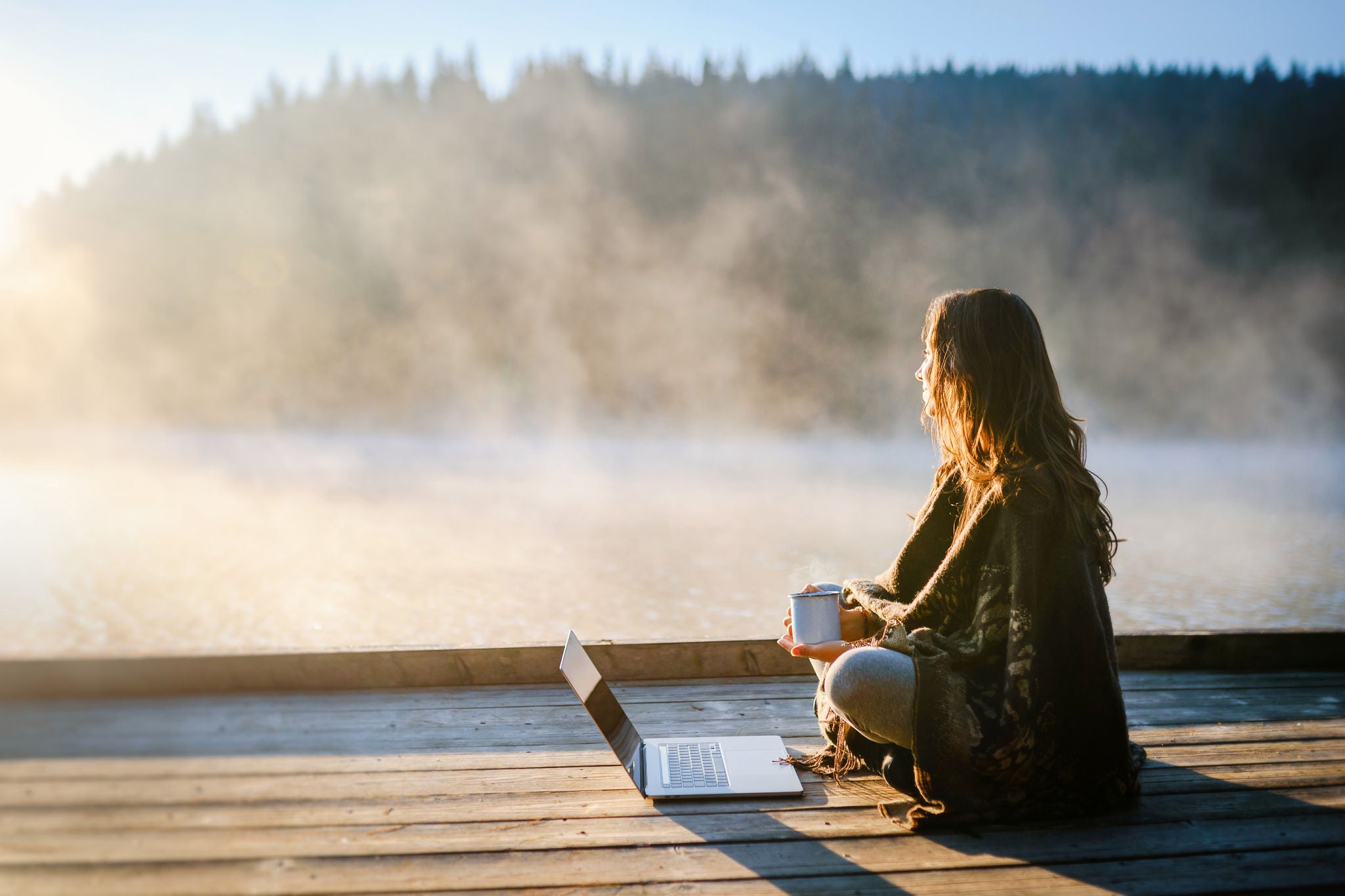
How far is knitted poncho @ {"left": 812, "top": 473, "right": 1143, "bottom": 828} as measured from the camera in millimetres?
1154

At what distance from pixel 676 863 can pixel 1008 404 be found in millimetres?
824

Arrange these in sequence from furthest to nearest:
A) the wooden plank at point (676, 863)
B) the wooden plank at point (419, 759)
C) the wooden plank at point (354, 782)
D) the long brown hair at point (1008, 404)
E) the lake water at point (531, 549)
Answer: the lake water at point (531, 549) → the wooden plank at point (419, 759) → the wooden plank at point (354, 782) → the long brown hair at point (1008, 404) → the wooden plank at point (676, 863)

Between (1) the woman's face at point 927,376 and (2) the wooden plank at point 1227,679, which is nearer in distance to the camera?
(1) the woman's face at point 927,376

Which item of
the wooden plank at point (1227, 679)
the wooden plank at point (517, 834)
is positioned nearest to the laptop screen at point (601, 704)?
the wooden plank at point (517, 834)

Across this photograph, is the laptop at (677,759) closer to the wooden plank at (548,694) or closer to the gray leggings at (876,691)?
the gray leggings at (876,691)

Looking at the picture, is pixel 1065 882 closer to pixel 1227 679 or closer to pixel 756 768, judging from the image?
pixel 756 768

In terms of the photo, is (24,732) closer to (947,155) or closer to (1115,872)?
(1115,872)

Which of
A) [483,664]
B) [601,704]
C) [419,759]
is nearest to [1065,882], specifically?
[601,704]

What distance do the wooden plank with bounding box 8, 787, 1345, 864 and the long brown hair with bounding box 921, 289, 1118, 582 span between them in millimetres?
475

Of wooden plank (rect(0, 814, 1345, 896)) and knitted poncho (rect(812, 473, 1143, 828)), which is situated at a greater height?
knitted poncho (rect(812, 473, 1143, 828))

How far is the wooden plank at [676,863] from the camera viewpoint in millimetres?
1061

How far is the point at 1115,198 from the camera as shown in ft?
119

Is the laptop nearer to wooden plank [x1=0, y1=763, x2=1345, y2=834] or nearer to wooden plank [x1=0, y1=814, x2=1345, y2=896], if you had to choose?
wooden plank [x1=0, y1=763, x2=1345, y2=834]

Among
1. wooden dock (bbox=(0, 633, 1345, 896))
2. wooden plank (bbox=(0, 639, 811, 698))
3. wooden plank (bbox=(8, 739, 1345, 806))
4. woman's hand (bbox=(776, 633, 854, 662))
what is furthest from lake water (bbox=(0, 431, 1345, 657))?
woman's hand (bbox=(776, 633, 854, 662))
